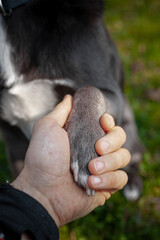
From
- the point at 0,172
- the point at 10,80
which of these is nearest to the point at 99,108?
the point at 10,80

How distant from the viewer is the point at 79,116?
1.61 m

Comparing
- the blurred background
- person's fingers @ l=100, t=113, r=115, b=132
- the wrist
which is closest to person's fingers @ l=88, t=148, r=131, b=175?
person's fingers @ l=100, t=113, r=115, b=132

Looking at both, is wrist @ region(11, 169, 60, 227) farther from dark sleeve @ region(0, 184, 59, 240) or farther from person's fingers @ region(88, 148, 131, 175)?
person's fingers @ region(88, 148, 131, 175)

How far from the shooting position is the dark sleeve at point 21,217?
1.11 meters

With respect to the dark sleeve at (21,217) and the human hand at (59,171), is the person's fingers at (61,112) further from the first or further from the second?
the dark sleeve at (21,217)

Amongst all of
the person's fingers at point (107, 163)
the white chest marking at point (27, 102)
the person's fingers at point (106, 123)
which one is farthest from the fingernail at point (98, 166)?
the white chest marking at point (27, 102)

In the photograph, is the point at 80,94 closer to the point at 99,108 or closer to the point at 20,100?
the point at 99,108

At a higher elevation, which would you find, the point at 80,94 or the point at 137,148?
the point at 80,94

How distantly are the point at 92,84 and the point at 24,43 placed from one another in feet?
1.67

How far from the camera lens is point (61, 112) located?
1.63 m

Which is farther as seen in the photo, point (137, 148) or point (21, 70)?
point (137, 148)

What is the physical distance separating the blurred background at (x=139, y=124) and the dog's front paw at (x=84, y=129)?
36.7 inches

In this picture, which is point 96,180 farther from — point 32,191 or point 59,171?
point 32,191

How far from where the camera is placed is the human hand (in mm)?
1379
